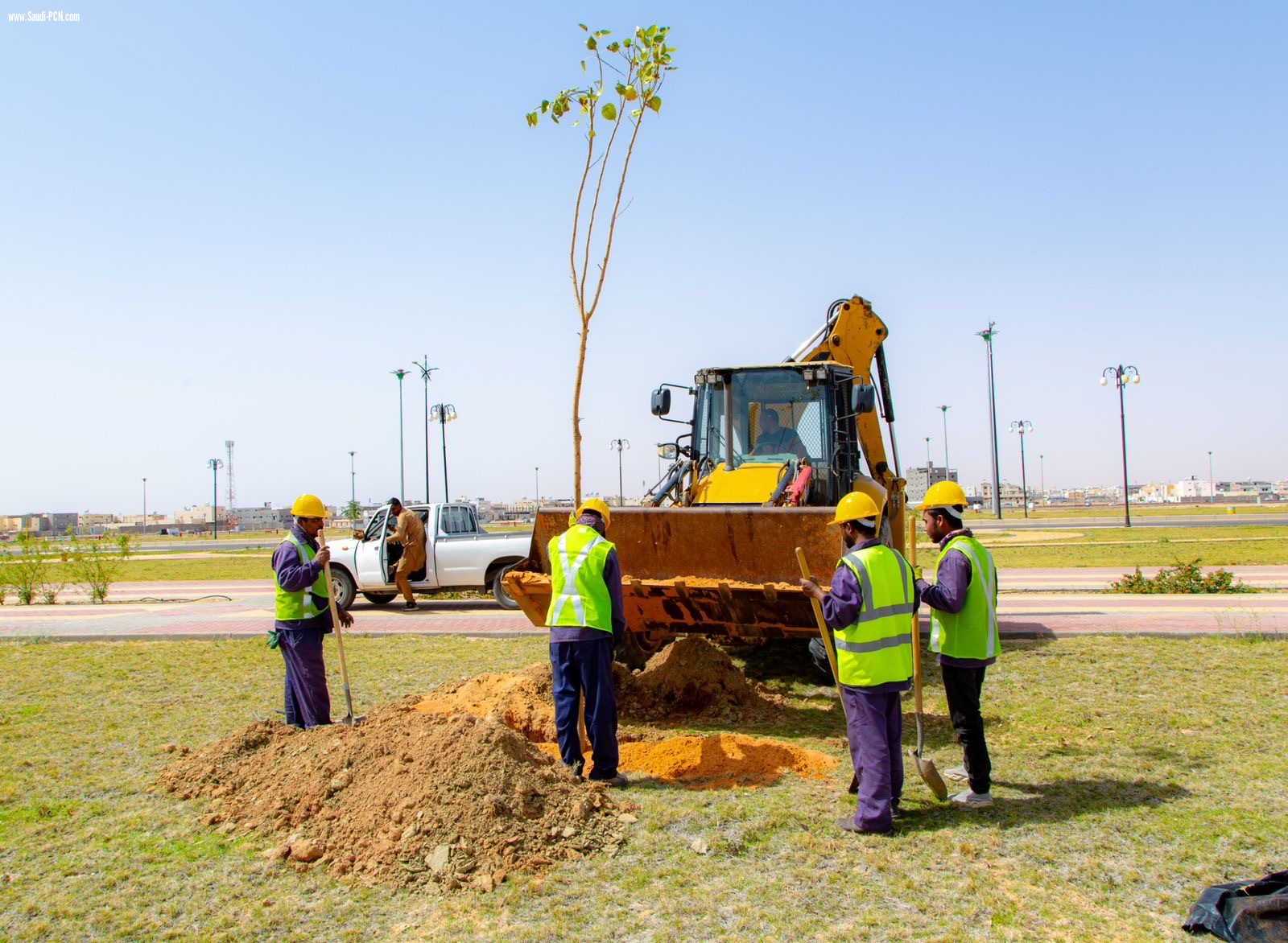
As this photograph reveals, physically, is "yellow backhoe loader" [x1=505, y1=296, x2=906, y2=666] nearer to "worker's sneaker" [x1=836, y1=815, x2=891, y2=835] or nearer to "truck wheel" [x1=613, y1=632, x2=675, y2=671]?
"truck wheel" [x1=613, y1=632, x2=675, y2=671]

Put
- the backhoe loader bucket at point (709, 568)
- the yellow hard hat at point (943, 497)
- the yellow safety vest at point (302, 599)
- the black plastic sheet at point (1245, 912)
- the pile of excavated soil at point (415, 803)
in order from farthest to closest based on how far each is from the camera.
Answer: the backhoe loader bucket at point (709, 568) < the yellow safety vest at point (302, 599) < the yellow hard hat at point (943, 497) < the pile of excavated soil at point (415, 803) < the black plastic sheet at point (1245, 912)

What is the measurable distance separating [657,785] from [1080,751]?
2970 millimetres

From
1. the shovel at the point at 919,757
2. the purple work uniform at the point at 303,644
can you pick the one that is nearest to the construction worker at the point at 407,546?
the purple work uniform at the point at 303,644

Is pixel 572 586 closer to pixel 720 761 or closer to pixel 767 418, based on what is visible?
pixel 720 761

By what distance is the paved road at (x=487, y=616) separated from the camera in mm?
12289

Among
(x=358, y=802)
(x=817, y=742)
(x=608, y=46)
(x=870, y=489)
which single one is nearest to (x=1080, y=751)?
(x=817, y=742)

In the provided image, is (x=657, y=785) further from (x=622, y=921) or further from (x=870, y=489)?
(x=870, y=489)

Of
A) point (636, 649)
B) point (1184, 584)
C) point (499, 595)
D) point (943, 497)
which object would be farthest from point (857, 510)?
point (1184, 584)

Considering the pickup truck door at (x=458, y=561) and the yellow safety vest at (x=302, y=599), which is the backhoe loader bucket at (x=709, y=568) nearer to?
the yellow safety vest at (x=302, y=599)

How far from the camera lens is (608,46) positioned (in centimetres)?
843

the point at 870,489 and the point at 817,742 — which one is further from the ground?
the point at 870,489

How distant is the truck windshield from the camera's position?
385 inches

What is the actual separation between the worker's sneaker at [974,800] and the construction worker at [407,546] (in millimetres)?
11806

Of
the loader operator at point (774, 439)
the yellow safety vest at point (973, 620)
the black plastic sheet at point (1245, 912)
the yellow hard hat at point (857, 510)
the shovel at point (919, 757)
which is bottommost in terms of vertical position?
the black plastic sheet at point (1245, 912)
